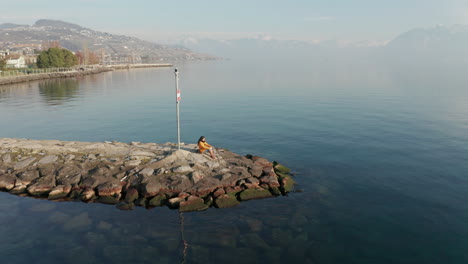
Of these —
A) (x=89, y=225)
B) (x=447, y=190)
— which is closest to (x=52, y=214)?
(x=89, y=225)

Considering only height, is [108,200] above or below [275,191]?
below

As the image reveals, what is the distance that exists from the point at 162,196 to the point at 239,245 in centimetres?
610

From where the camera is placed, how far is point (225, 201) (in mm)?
17875

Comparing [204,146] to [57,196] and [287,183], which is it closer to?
[287,183]

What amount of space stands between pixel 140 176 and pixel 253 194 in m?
6.92

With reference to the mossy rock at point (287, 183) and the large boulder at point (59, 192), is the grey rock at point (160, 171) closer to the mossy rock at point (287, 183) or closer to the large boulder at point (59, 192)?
the large boulder at point (59, 192)

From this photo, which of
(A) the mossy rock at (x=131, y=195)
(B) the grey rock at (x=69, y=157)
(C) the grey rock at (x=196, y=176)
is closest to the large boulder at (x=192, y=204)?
(C) the grey rock at (x=196, y=176)

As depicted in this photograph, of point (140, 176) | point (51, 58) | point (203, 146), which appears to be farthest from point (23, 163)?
point (51, 58)

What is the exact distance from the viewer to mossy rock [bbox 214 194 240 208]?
1767cm

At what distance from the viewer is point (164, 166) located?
811 inches

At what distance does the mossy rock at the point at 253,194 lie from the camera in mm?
18567

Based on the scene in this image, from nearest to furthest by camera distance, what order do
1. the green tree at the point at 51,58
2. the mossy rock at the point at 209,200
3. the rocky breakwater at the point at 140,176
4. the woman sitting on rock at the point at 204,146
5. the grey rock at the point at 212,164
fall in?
the mossy rock at the point at 209,200 → the rocky breakwater at the point at 140,176 → the grey rock at the point at 212,164 → the woman sitting on rock at the point at 204,146 → the green tree at the point at 51,58

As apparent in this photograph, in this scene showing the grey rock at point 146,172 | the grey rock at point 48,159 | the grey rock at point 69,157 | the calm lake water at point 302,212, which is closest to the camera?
the calm lake water at point 302,212

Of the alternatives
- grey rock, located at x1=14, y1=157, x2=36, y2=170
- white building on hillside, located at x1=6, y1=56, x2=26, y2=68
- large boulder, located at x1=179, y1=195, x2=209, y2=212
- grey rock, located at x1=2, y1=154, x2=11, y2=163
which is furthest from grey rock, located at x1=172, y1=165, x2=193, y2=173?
white building on hillside, located at x1=6, y1=56, x2=26, y2=68
